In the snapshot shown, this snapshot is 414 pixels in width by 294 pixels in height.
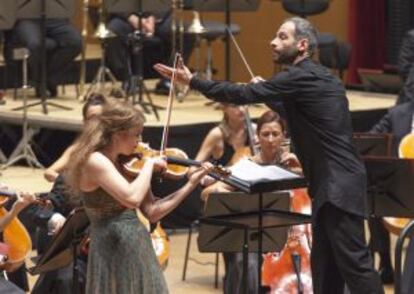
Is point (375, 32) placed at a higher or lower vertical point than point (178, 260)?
higher

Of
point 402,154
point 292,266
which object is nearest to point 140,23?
point 402,154

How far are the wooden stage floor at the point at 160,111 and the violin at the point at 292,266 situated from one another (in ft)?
9.23

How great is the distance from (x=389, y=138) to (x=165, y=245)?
1618 millimetres

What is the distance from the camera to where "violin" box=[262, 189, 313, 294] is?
7.24 m

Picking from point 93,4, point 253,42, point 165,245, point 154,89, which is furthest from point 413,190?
point 253,42

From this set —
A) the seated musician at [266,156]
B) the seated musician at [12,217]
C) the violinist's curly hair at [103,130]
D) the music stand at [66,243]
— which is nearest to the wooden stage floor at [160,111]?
the seated musician at [266,156]

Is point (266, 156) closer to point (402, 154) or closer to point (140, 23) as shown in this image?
point (402, 154)

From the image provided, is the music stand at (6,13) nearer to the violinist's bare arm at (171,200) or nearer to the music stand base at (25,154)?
the music stand base at (25,154)

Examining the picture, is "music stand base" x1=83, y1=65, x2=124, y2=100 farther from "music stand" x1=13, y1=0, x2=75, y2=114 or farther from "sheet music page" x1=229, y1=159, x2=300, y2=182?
"sheet music page" x1=229, y1=159, x2=300, y2=182

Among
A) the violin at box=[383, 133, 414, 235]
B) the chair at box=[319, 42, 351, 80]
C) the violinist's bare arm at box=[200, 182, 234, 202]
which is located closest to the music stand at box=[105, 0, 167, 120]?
the chair at box=[319, 42, 351, 80]

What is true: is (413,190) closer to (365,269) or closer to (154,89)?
(365,269)

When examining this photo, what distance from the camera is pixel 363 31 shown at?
13.9 meters

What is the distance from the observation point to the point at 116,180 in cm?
567

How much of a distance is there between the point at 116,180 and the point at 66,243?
62cm
